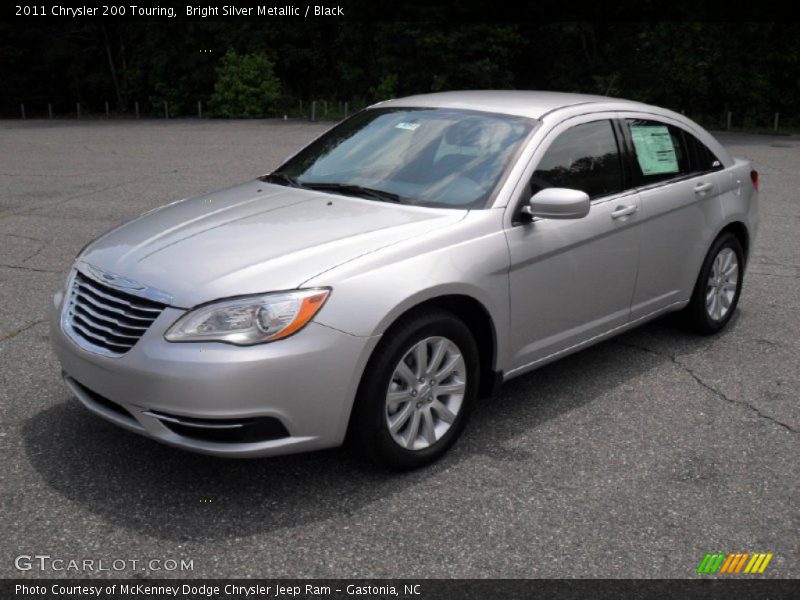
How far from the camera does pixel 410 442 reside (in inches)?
158

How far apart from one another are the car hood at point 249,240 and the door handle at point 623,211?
42.4 inches

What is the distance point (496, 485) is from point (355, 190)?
169 centimetres

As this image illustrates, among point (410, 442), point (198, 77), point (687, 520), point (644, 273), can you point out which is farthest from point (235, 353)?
point (198, 77)

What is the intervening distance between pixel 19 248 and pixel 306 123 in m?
22.0

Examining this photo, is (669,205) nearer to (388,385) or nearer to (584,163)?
(584,163)

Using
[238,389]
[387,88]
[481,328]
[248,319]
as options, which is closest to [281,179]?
[481,328]

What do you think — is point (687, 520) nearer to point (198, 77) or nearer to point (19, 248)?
point (19, 248)

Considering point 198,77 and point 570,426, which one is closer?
point 570,426

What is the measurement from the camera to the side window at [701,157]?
5.81 meters

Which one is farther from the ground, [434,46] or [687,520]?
[434,46]

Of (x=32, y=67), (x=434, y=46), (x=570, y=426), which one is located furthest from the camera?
(x=32, y=67)

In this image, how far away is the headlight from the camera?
3.54 metres

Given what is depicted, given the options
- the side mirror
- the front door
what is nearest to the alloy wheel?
the front door

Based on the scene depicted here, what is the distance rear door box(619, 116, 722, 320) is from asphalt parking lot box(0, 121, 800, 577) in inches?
19.7
